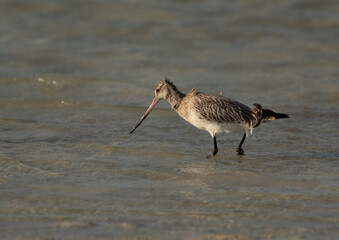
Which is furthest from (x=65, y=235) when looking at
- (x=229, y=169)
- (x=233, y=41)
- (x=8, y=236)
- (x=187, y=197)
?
(x=233, y=41)

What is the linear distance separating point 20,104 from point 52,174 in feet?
13.4

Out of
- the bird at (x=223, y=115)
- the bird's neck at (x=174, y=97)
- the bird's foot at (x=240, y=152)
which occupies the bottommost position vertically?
the bird's foot at (x=240, y=152)

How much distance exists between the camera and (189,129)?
11086mm

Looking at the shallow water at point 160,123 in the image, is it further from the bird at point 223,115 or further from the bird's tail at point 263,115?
the bird's tail at point 263,115

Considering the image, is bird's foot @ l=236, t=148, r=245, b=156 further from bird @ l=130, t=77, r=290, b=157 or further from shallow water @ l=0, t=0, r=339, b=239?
shallow water @ l=0, t=0, r=339, b=239

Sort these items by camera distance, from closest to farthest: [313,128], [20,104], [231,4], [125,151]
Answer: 1. [125,151]
2. [313,128]
3. [20,104]
4. [231,4]

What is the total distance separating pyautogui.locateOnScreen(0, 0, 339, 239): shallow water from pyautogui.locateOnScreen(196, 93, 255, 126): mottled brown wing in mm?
485

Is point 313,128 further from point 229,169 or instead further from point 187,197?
point 187,197

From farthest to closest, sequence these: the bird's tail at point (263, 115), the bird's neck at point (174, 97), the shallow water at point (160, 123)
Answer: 1. the bird's neck at point (174, 97)
2. the bird's tail at point (263, 115)
3. the shallow water at point (160, 123)

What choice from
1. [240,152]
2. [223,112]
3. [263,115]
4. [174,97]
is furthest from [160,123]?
[263,115]

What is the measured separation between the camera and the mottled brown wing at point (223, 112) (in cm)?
959

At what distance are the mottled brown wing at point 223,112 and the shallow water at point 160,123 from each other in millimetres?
485

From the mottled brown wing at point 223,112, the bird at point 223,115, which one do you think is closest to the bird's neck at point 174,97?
the bird at point 223,115

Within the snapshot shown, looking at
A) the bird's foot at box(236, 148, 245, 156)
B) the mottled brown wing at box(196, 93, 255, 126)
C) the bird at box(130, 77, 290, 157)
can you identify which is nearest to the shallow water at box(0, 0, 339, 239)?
the bird's foot at box(236, 148, 245, 156)
